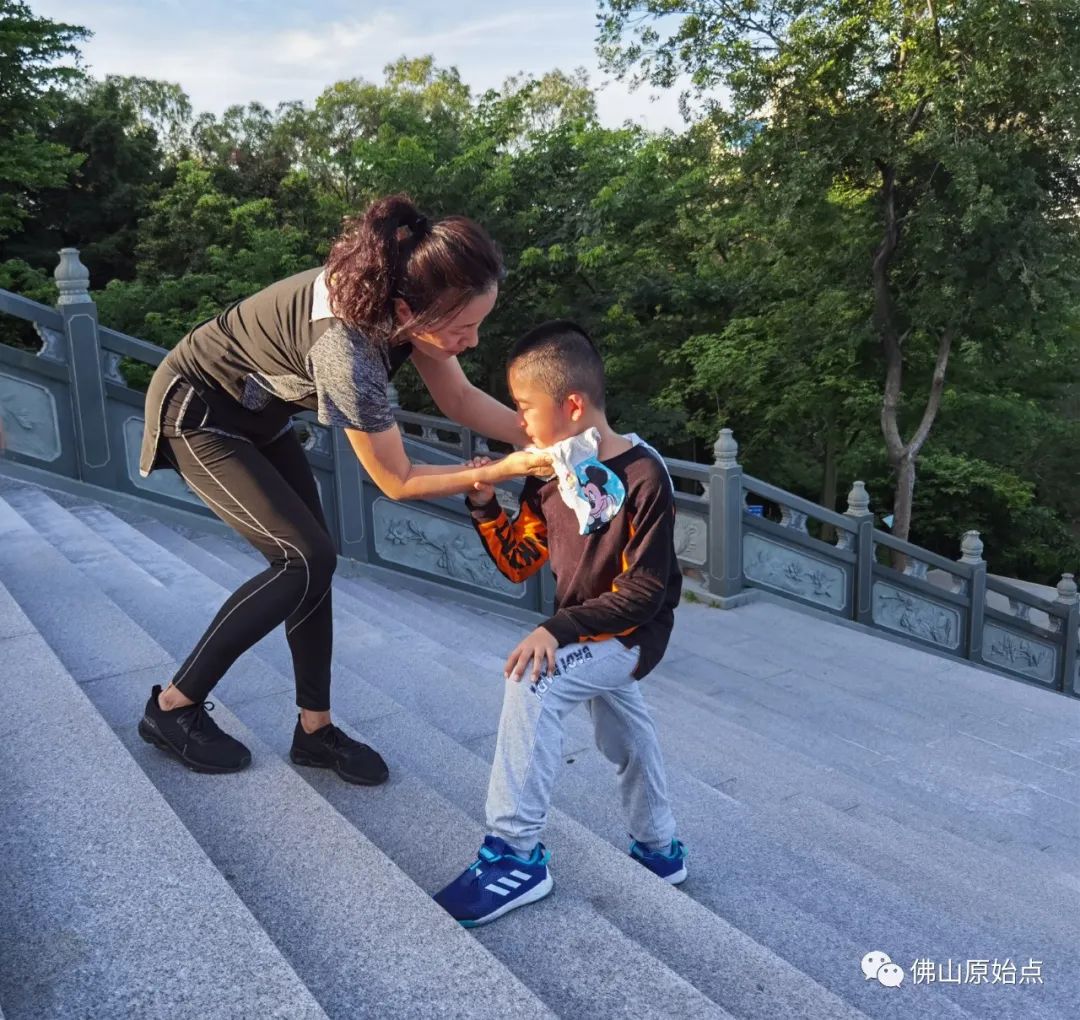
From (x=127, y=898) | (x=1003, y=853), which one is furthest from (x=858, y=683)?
(x=127, y=898)

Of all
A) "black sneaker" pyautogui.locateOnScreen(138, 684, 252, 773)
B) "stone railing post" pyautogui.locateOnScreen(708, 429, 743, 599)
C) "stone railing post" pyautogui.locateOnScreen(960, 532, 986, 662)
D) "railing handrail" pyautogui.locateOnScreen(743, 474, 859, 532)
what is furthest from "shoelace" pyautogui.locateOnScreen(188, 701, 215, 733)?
"stone railing post" pyautogui.locateOnScreen(960, 532, 986, 662)

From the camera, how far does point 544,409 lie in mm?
2244

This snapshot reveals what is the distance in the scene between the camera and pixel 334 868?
2053mm

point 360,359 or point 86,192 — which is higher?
point 86,192

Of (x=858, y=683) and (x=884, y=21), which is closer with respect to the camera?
(x=858, y=683)

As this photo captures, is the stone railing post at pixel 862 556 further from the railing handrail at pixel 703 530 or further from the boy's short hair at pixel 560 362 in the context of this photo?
the boy's short hair at pixel 560 362

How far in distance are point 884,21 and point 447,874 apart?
536 inches

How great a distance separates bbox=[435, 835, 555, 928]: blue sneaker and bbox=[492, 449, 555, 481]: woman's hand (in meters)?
0.81

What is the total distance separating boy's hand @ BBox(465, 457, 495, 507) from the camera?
227cm

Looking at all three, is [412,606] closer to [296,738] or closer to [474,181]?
[296,738]

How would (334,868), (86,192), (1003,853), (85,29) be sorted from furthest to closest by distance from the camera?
(86,192), (85,29), (1003,853), (334,868)

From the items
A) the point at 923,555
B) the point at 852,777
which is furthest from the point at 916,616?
the point at 852,777

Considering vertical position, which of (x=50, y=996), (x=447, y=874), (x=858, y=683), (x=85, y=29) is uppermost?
(x=85, y=29)

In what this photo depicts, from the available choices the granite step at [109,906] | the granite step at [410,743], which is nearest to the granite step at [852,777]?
the granite step at [410,743]
